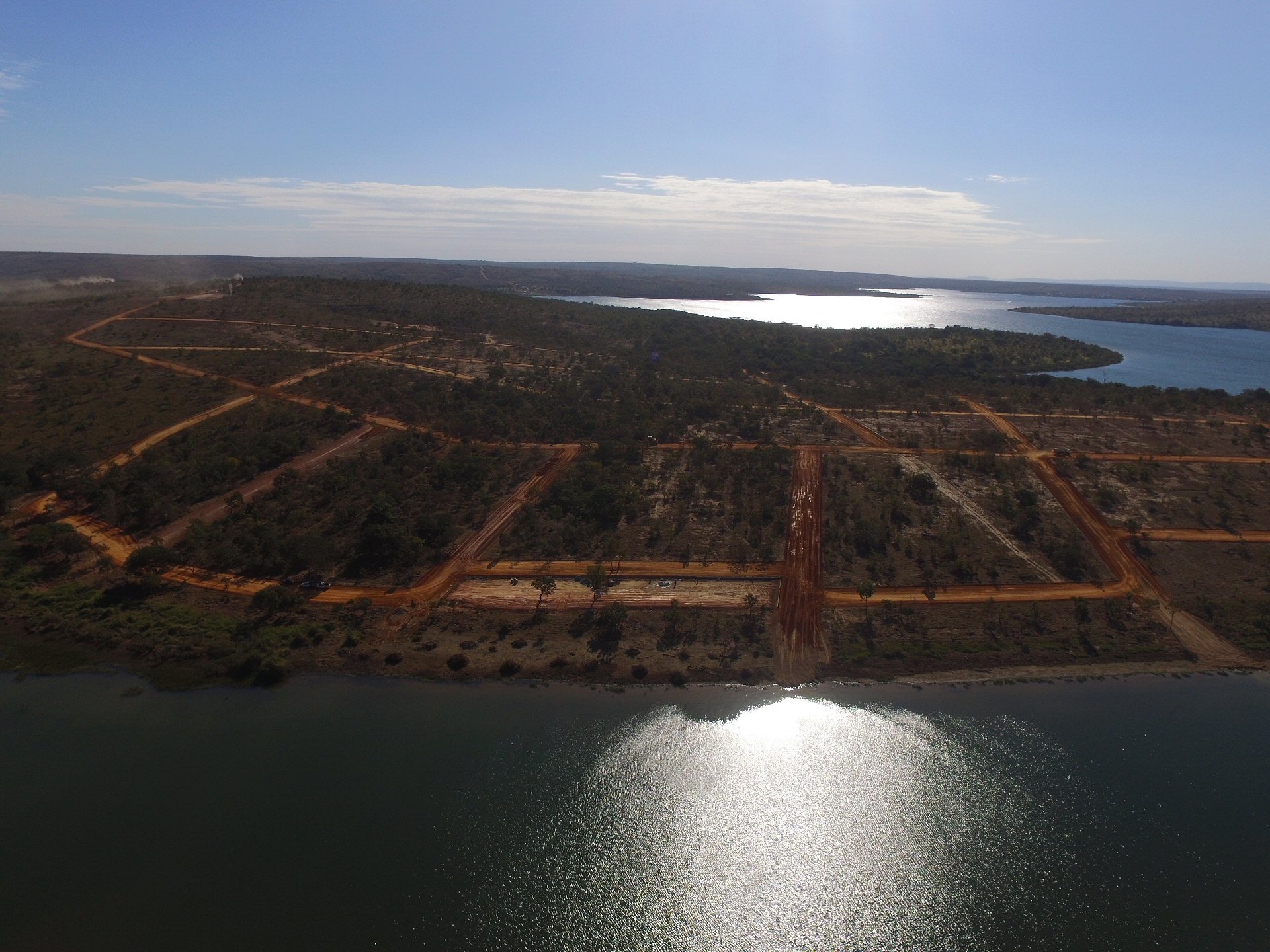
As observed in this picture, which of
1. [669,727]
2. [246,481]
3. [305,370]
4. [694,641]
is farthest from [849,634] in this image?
[305,370]

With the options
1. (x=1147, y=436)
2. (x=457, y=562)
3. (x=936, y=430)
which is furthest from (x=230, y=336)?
(x=1147, y=436)

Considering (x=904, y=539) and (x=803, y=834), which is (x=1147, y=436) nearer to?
(x=904, y=539)

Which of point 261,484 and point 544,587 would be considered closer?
point 544,587

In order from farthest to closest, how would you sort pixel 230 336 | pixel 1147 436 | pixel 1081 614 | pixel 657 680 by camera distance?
pixel 230 336 < pixel 1147 436 < pixel 1081 614 < pixel 657 680

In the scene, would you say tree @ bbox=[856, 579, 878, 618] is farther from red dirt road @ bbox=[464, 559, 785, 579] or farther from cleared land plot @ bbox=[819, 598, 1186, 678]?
red dirt road @ bbox=[464, 559, 785, 579]

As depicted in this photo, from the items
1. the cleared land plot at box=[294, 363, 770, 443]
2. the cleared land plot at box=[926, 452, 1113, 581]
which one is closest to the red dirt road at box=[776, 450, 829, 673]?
the cleared land plot at box=[926, 452, 1113, 581]

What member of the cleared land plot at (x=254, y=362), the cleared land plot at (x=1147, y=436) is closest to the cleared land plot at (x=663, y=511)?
the cleared land plot at (x=1147, y=436)

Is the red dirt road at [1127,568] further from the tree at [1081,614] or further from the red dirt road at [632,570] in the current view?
the red dirt road at [632,570]
